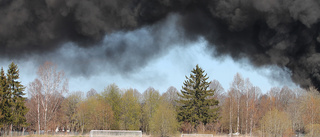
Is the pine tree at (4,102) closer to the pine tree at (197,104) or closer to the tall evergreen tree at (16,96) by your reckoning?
the tall evergreen tree at (16,96)

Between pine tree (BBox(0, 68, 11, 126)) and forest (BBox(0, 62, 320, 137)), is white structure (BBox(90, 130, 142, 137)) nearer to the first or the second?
forest (BBox(0, 62, 320, 137))

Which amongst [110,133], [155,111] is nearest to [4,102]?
[110,133]

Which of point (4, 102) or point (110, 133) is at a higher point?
point (4, 102)

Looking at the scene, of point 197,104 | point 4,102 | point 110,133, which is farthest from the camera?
point 197,104

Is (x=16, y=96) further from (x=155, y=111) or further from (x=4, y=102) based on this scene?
(x=155, y=111)

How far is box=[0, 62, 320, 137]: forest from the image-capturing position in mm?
43969

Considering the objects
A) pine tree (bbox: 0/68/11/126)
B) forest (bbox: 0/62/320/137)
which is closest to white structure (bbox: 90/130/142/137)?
forest (bbox: 0/62/320/137)

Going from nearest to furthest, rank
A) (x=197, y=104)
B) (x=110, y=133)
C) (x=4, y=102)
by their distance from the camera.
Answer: (x=110, y=133) < (x=4, y=102) < (x=197, y=104)

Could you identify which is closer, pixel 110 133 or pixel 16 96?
pixel 110 133

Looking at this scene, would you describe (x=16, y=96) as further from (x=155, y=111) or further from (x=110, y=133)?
(x=155, y=111)

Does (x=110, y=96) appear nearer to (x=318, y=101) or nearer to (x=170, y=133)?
(x=170, y=133)

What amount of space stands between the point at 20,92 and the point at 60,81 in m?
6.60

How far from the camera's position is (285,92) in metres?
89.5

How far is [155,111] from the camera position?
6081cm
